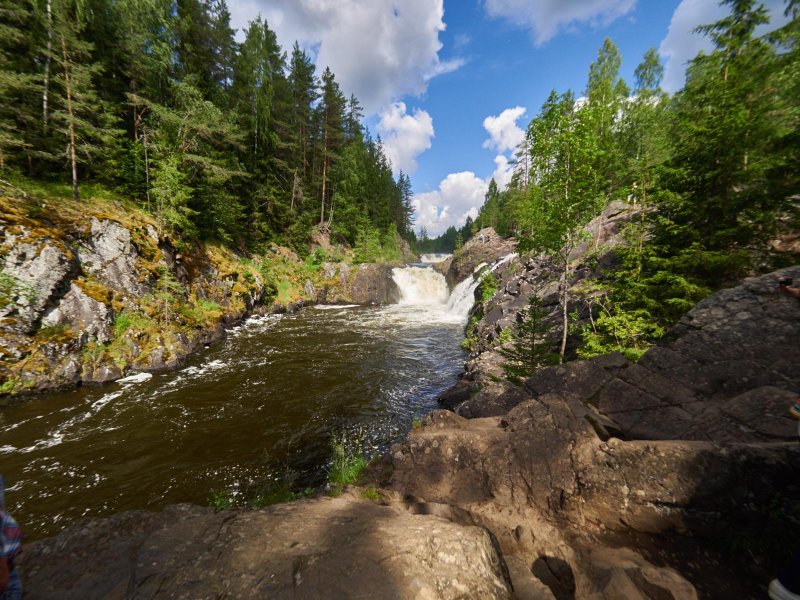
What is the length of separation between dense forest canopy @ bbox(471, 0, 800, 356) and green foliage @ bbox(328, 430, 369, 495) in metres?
7.88

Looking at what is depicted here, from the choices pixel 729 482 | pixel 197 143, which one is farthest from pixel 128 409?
pixel 197 143

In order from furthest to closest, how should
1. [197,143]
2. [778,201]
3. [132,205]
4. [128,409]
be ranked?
[197,143] → [132,205] → [128,409] → [778,201]

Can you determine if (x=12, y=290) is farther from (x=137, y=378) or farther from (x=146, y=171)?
(x=146, y=171)

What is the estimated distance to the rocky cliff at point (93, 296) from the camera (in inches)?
376

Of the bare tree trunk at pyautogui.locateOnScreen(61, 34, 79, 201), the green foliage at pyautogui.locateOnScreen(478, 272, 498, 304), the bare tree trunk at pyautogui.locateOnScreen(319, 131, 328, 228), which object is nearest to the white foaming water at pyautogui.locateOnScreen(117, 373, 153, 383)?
the bare tree trunk at pyautogui.locateOnScreen(61, 34, 79, 201)

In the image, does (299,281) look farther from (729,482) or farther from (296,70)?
(729,482)

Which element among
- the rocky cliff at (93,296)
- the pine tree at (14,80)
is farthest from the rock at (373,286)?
the pine tree at (14,80)

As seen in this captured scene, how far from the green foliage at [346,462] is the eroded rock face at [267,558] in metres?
2.32

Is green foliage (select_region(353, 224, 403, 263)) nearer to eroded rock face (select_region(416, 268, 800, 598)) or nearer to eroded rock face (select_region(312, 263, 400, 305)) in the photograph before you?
eroded rock face (select_region(312, 263, 400, 305))

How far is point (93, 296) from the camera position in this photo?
11.3 m

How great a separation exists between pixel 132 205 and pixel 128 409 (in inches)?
479

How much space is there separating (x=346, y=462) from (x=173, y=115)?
21.4 m

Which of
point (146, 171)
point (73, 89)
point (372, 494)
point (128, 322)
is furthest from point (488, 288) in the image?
point (73, 89)

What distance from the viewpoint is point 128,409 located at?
9.21m
